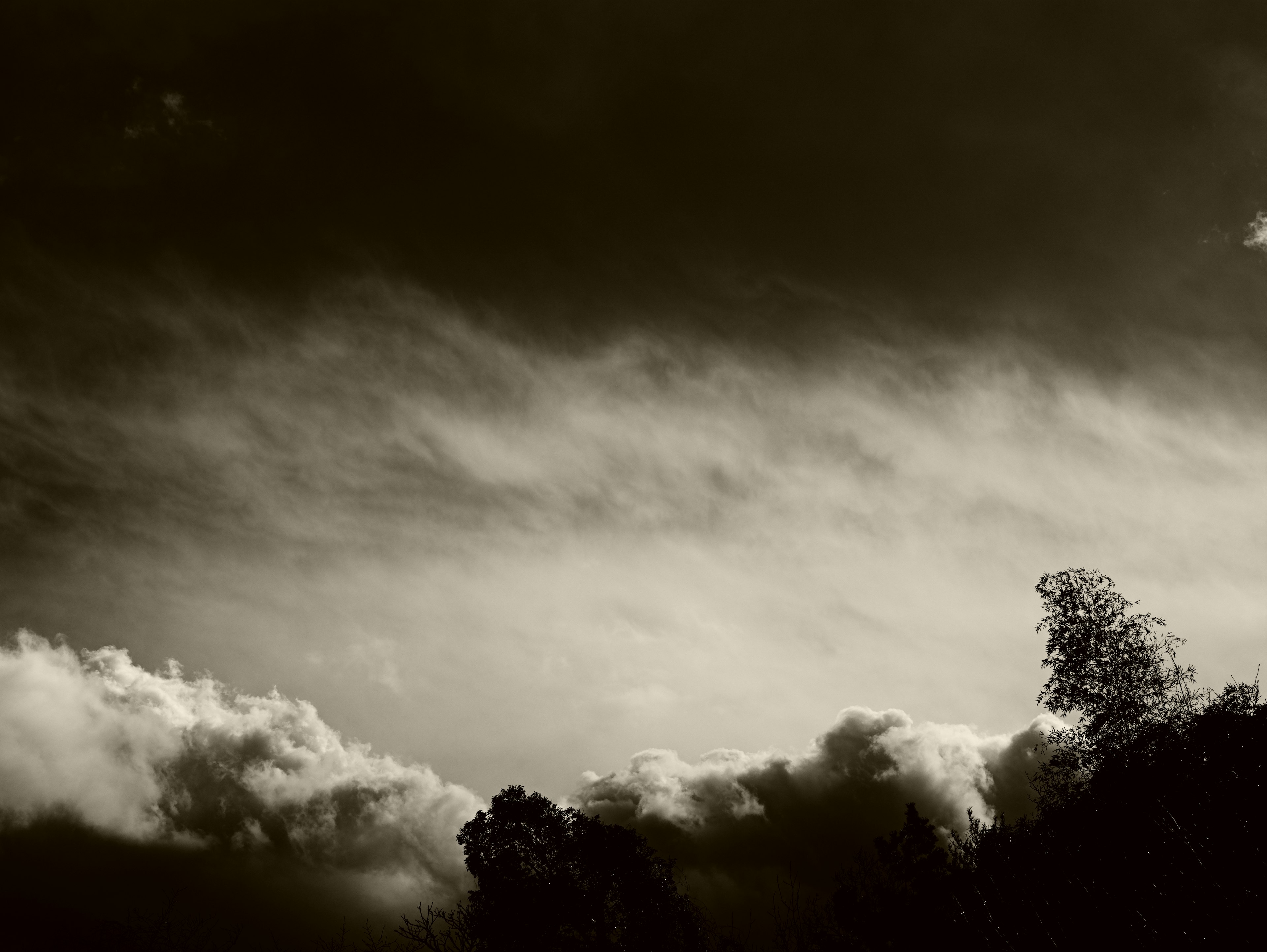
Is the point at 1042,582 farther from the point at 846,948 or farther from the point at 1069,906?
the point at 846,948

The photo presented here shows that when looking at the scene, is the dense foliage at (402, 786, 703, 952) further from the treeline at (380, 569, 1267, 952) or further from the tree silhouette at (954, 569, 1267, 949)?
the tree silhouette at (954, 569, 1267, 949)

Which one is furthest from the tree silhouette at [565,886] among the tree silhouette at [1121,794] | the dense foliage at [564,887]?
the tree silhouette at [1121,794]

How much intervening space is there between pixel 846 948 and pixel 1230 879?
20119 millimetres

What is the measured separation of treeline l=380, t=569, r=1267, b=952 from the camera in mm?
15695

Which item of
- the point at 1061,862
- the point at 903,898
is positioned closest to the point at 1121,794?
the point at 1061,862

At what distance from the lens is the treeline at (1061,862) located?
15.7 meters

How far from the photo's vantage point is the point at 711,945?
33719 mm

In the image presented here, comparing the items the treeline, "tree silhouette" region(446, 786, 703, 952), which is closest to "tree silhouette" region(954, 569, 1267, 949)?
the treeline

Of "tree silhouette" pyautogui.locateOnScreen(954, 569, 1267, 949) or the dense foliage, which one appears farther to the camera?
the dense foliage

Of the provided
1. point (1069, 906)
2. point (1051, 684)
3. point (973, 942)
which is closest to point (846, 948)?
point (973, 942)

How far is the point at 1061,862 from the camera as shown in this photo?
2198 centimetres

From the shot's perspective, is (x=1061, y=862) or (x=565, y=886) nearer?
(x=1061, y=862)

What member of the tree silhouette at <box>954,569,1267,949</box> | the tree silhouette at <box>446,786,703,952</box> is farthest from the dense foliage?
the tree silhouette at <box>954,569,1267,949</box>

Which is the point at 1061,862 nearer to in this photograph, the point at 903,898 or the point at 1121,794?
the point at 1121,794
